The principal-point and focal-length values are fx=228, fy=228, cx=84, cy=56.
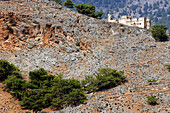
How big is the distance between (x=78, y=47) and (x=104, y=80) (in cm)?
1294

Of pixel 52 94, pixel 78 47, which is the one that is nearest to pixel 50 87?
pixel 52 94

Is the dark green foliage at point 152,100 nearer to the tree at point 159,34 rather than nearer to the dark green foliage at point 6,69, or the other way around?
the dark green foliage at point 6,69

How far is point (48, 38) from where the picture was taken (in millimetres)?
40500

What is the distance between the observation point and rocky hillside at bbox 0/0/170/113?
103ft

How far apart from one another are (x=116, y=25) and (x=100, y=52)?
11.1 metres

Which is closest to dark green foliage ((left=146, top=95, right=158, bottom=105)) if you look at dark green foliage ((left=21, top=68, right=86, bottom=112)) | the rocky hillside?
the rocky hillside

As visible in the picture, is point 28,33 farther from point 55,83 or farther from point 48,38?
point 55,83

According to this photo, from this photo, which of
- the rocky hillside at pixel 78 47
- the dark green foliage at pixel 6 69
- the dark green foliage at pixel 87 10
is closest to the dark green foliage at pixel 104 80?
the rocky hillside at pixel 78 47

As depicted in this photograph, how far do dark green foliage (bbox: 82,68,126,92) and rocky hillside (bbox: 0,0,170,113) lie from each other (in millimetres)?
1094

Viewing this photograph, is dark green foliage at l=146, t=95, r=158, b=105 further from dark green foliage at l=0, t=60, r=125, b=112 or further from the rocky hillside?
dark green foliage at l=0, t=60, r=125, b=112

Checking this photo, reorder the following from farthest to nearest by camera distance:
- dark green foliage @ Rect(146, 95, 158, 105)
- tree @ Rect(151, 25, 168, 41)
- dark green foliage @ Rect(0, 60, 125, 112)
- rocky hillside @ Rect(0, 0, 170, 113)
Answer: tree @ Rect(151, 25, 168, 41)
rocky hillside @ Rect(0, 0, 170, 113)
dark green foliage @ Rect(0, 60, 125, 112)
dark green foliage @ Rect(146, 95, 158, 105)

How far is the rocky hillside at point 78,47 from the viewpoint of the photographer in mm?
31406

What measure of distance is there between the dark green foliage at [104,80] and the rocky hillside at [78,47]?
1094 millimetres

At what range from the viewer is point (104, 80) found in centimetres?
2933
